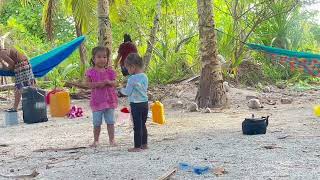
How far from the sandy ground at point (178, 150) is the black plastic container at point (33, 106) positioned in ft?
0.45

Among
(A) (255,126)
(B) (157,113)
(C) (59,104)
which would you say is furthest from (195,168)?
(C) (59,104)

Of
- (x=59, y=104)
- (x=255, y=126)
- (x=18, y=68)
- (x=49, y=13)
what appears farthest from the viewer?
(x=49, y=13)

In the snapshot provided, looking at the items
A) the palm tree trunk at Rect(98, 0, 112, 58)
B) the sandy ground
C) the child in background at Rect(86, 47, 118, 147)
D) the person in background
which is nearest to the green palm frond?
the palm tree trunk at Rect(98, 0, 112, 58)

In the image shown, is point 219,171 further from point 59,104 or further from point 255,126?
point 59,104

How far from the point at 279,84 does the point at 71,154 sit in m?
6.15

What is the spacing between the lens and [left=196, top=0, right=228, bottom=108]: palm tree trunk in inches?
263

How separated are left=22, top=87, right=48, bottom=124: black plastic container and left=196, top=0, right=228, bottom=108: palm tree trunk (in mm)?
2030

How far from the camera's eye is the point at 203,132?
16.1 ft

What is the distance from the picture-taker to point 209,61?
6.71 metres

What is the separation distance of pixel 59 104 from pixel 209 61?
2.03 m

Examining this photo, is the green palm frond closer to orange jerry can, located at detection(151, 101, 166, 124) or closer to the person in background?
the person in background

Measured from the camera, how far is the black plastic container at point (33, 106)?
6410 mm

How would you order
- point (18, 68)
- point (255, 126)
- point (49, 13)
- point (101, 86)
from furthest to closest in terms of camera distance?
point (49, 13) < point (18, 68) < point (255, 126) < point (101, 86)

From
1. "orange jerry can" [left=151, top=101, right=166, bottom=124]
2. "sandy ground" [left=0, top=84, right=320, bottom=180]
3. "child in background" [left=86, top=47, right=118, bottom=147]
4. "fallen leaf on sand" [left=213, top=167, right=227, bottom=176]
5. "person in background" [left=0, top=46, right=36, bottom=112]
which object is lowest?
"fallen leaf on sand" [left=213, top=167, right=227, bottom=176]
